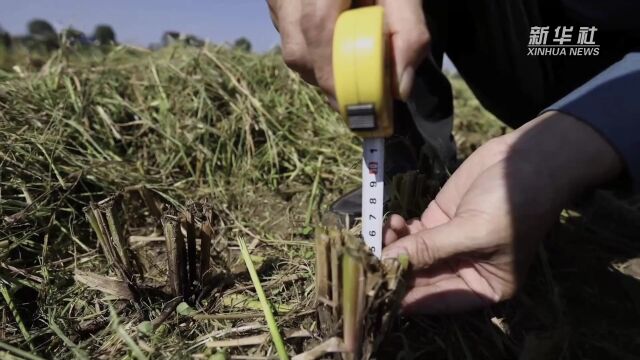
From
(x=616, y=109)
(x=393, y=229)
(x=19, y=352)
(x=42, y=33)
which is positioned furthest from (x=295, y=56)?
(x=42, y=33)

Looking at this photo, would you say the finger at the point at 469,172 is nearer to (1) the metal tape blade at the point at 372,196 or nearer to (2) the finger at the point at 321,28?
(1) the metal tape blade at the point at 372,196

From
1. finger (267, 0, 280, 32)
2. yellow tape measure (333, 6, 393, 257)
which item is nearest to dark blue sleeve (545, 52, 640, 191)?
yellow tape measure (333, 6, 393, 257)

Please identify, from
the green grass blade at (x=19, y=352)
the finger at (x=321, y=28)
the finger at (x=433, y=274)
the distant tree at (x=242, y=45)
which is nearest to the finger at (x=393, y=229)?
the finger at (x=433, y=274)

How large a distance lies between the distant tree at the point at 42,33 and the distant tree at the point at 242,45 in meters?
1.27

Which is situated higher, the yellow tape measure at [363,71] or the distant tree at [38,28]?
the distant tree at [38,28]

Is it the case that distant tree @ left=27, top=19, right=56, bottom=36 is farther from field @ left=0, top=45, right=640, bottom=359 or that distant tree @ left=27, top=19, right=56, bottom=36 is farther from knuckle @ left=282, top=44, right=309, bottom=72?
knuckle @ left=282, top=44, right=309, bottom=72

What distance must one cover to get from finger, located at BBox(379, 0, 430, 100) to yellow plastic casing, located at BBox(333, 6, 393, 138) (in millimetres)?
34

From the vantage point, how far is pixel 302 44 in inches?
42.4

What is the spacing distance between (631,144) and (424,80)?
0.93 metres

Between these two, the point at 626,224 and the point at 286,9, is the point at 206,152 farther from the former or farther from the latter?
the point at 626,224

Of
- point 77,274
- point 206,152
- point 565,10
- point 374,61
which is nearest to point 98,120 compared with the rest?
point 206,152

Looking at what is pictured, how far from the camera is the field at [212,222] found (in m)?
1.18

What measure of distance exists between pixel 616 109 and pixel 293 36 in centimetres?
73

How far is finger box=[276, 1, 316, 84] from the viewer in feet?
3.50
